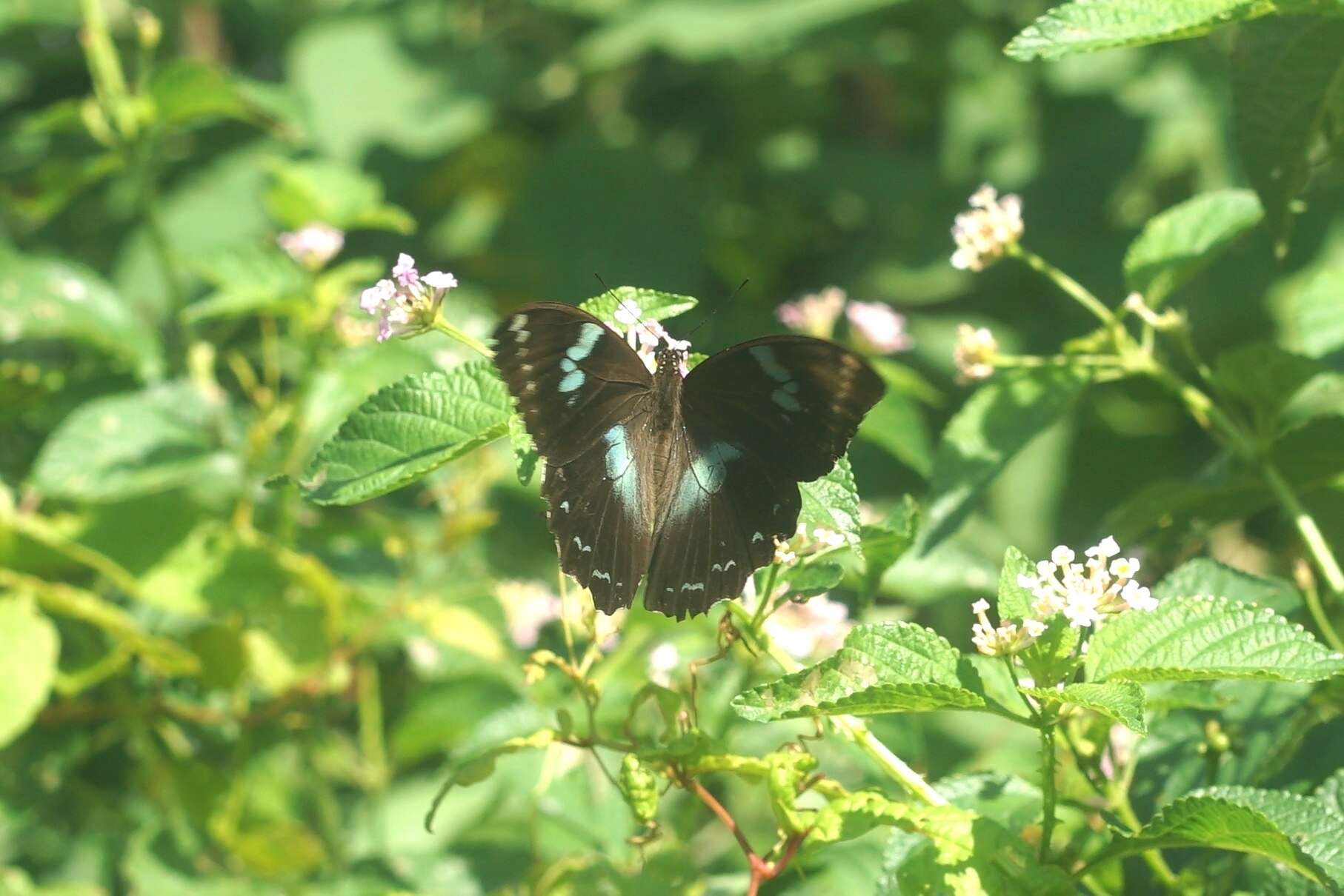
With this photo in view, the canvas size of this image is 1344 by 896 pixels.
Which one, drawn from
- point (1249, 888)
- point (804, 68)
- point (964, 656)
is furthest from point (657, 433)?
point (804, 68)

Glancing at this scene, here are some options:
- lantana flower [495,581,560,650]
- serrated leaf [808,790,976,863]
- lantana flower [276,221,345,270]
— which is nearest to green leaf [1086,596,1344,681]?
serrated leaf [808,790,976,863]

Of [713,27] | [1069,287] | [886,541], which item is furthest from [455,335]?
[713,27]

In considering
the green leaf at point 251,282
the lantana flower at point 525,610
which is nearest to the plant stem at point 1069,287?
the lantana flower at point 525,610

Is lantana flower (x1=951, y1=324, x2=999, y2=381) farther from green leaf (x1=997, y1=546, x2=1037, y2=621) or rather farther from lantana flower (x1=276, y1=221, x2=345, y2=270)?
lantana flower (x1=276, y1=221, x2=345, y2=270)

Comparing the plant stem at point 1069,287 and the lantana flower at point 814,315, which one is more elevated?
the plant stem at point 1069,287

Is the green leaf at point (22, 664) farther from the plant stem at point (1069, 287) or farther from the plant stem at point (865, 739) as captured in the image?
the plant stem at point (1069, 287)

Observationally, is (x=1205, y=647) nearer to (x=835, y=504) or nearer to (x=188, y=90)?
(x=835, y=504)

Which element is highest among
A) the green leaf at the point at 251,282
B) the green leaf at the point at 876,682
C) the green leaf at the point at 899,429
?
the green leaf at the point at 876,682
